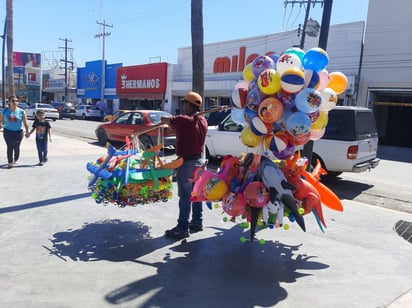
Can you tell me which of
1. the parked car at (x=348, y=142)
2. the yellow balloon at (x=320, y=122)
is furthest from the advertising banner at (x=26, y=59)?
the yellow balloon at (x=320, y=122)

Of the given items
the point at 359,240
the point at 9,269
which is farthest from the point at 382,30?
the point at 9,269

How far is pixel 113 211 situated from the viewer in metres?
5.94

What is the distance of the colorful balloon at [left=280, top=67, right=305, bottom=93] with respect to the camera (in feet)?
12.8

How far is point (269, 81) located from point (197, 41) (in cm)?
487

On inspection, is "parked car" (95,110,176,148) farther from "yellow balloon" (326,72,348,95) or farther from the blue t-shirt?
"yellow balloon" (326,72,348,95)

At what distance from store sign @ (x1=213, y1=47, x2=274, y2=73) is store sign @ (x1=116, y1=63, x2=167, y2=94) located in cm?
687

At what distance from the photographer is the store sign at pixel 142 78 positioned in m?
35.3

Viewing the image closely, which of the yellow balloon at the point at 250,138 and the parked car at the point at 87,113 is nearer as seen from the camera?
the yellow balloon at the point at 250,138

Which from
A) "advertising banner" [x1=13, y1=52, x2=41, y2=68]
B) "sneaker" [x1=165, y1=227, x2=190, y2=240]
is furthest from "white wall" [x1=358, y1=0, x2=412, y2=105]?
"advertising banner" [x1=13, y1=52, x2=41, y2=68]

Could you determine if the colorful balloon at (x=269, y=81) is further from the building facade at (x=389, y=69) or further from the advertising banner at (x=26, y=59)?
the advertising banner at (x=26, y=59)

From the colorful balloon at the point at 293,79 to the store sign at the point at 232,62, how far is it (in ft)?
77.4

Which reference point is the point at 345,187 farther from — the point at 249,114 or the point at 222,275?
the point at 222,275

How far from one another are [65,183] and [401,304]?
6.36 m

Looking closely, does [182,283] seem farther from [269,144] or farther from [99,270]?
[269,144]
